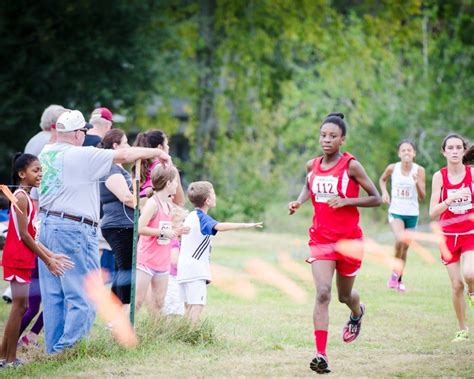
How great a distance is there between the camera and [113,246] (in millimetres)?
9688

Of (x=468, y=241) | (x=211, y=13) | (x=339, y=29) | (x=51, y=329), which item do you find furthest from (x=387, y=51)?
(x=51, y=329)

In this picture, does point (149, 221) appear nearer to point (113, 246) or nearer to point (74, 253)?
point (113, 246)

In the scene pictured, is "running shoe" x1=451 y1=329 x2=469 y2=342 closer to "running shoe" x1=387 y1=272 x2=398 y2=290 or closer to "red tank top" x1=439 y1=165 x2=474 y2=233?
"red tank top" x1=439 y1=165 x2=474 y2=233

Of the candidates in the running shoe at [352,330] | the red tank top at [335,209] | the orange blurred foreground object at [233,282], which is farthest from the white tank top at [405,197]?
the red tank top at [335,209]

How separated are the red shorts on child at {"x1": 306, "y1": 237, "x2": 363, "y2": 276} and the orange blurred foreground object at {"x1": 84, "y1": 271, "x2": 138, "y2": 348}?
1.70 metres

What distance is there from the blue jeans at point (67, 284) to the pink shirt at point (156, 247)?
1.24 metres

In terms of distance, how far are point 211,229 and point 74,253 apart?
150cm

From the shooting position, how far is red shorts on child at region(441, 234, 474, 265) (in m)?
9.77

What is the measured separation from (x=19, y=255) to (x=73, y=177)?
0.94 meters

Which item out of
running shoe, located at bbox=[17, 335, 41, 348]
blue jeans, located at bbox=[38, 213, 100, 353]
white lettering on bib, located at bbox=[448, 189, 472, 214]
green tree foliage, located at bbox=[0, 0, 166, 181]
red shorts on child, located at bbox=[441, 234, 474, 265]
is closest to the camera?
blue jeans, located at bbox=[38, 213, 100, 353]

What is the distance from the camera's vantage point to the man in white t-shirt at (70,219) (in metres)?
8.09

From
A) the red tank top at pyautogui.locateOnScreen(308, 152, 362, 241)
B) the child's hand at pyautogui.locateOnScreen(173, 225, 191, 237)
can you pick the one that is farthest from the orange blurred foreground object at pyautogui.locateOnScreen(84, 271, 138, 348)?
the red tank top at pyautogui.locateOnScreen(308, 152, 362, 241)

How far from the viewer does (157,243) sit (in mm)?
9703

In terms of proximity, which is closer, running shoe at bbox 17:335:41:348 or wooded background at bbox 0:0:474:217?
running shoe at bbox 17:335:41:348
